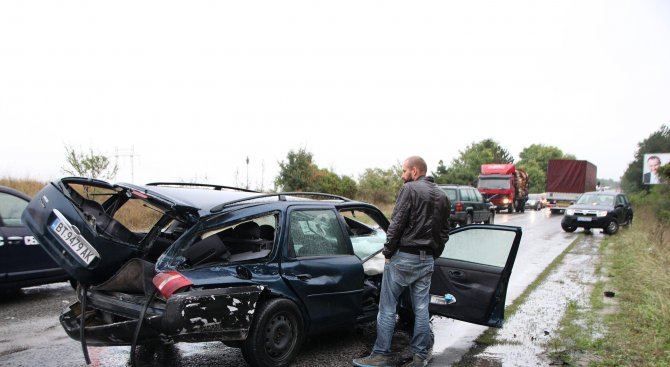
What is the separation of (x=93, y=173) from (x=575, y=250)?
1473 centimetres

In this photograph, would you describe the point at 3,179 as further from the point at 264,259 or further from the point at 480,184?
the point at 480,184

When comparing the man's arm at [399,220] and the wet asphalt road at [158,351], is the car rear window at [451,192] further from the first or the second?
the man's arm at [399,220]

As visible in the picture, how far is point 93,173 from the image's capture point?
16.4 meters

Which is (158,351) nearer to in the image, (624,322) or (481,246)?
(481,246)

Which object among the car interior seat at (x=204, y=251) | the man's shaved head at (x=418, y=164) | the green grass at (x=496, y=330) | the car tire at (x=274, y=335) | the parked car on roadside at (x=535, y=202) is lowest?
the parked car on roadside at (x=535, y=202)

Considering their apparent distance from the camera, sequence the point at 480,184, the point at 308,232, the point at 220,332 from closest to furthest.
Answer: the point at 220,332 < the point at 308,232 < the point at 480,184

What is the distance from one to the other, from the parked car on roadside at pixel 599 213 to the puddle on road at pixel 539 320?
25.3 feet

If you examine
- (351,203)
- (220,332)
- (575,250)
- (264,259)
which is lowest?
(575,250)

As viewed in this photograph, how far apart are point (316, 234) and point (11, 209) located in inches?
182

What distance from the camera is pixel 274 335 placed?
13.9 ft

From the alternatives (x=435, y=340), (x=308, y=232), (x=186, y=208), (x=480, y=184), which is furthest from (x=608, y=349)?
(x=480, y=184)

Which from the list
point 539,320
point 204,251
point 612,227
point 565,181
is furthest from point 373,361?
point 565,181

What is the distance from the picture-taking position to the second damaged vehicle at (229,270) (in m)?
3.85

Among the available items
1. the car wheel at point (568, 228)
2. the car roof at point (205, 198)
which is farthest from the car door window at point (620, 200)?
the car roof at point (205, 198)
